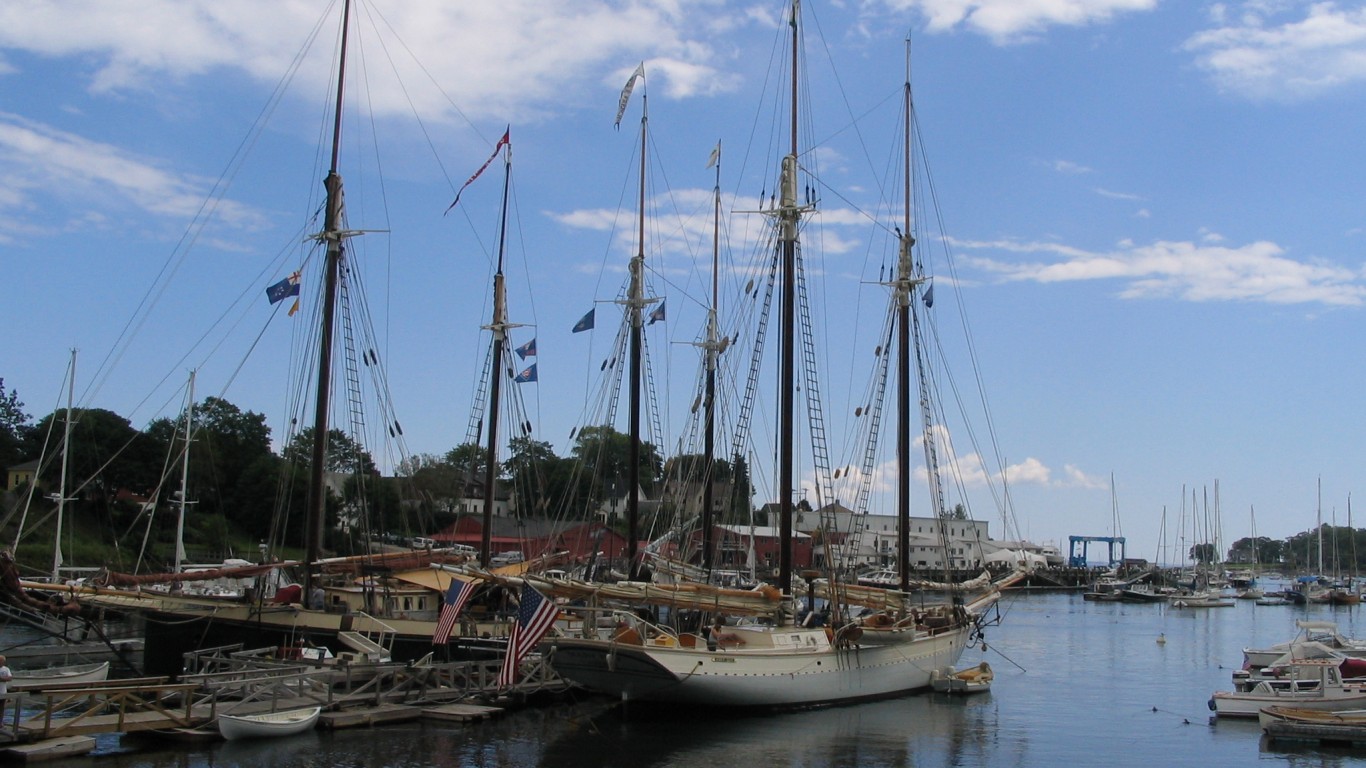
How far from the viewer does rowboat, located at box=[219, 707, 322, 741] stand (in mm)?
27344

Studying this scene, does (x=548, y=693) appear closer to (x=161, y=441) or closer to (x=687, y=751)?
(x=687, y=751)

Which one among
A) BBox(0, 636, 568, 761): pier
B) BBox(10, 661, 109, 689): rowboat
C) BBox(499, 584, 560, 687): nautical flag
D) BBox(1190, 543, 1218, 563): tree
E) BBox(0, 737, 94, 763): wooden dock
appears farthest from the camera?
BBox(1190, 543, 1218, 563): tree

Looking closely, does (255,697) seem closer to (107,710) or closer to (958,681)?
(107,710)

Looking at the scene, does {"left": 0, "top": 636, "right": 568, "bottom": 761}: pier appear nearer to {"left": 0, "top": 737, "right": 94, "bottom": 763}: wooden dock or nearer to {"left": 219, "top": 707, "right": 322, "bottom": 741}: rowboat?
{"left": 0, "top": 737, "right": 94, "bottom": 763}: wooden dock

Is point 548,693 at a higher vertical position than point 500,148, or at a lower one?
lower

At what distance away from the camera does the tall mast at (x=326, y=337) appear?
3953 centimetres

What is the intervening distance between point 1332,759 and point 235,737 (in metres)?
27.2

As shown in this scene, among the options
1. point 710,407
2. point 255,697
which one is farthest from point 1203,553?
point 255,697

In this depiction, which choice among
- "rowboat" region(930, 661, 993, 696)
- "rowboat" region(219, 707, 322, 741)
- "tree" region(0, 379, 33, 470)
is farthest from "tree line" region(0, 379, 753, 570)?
"rowboat" region(219, 707, 322, 741)

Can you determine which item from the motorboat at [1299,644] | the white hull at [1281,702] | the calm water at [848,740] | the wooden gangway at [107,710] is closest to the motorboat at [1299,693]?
→ the white hull at [1281,702]

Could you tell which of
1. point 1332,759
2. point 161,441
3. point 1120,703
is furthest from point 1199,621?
point 161,441

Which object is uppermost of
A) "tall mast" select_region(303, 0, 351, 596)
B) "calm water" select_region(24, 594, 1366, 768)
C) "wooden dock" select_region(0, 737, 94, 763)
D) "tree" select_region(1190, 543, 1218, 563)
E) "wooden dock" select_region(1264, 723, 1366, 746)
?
"tall mast" select_region(303, 0, 351, 596)

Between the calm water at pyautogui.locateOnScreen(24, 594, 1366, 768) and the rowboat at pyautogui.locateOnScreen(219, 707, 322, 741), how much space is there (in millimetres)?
340

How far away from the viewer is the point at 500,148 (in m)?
53.7
